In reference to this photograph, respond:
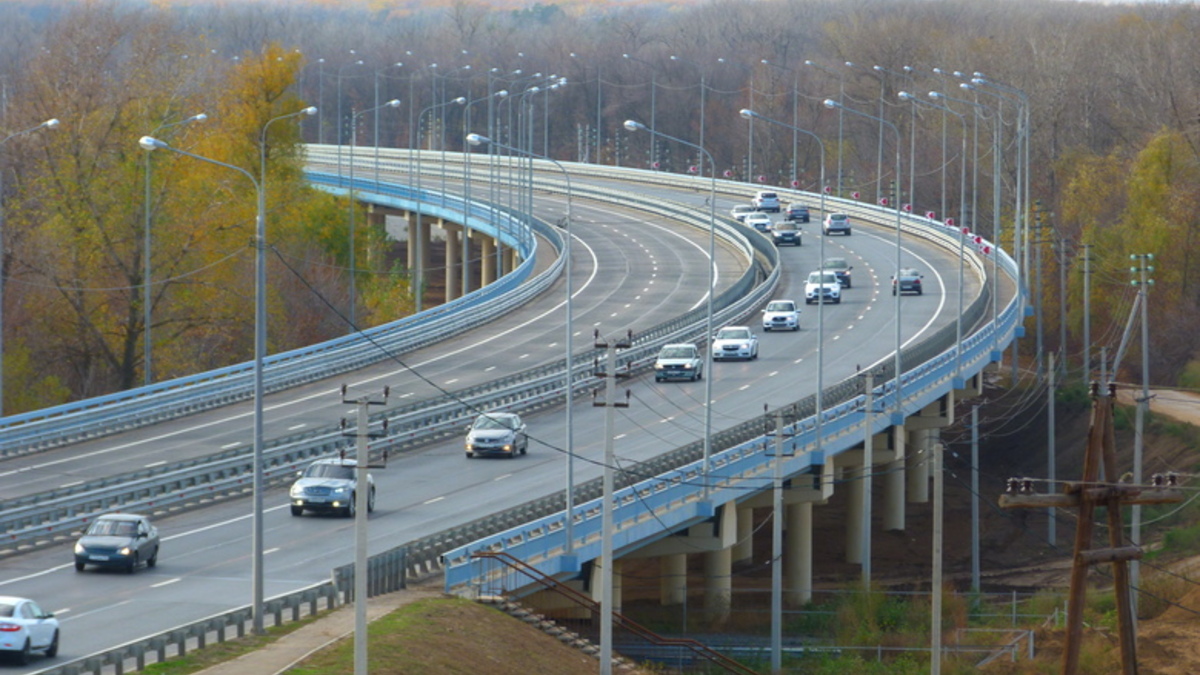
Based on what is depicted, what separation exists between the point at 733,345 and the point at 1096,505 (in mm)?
40735

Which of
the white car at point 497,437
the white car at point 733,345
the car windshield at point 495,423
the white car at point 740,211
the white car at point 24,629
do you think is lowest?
the white car at point 740,211

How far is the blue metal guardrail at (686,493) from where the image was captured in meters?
39.1

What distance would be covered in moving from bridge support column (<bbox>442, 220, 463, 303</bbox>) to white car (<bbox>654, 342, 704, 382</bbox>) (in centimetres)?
5393

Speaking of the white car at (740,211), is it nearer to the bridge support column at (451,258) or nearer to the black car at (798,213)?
the black car at (798,213)

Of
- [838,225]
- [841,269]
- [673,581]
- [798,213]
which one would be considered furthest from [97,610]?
[798,213]

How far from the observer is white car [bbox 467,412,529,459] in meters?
53.9

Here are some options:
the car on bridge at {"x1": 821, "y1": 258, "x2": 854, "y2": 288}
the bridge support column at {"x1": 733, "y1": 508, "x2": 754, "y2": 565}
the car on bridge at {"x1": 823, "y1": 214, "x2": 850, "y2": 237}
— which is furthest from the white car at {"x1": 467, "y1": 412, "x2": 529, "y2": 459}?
the car on bridge at {"x1": 823, "y1": 214, "x2": 850, "y2": 237}

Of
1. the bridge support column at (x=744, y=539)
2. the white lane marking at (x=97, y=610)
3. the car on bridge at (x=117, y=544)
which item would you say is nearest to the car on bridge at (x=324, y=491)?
the car on bridge at (x=117, y=544)

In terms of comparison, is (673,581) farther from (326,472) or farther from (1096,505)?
(1096,505)

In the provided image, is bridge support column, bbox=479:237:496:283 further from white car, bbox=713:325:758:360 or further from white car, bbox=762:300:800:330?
white car, bbox=713:325:758:360

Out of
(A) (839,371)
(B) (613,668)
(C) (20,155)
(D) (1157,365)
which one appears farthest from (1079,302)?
(B) (613,668)

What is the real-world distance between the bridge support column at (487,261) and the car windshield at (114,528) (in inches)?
3117

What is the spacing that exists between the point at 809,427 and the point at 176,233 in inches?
1459

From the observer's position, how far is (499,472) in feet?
170
